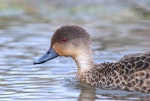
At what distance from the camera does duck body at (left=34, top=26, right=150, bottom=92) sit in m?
11.9

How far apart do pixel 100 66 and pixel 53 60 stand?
263 cm

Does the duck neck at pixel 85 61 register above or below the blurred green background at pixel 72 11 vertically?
below

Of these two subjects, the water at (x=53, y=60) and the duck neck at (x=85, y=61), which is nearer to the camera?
the water at (x=53, y=60)

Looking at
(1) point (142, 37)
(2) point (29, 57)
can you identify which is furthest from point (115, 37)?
(2) point (29, 57)

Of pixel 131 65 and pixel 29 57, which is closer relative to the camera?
pixel 131 65

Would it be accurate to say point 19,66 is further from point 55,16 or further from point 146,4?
point 146,4

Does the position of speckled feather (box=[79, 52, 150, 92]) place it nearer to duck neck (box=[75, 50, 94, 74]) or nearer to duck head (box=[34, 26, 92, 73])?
duck neck (box=[75, 50, 94, 74])

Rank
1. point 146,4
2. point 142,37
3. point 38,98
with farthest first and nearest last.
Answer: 1. point 146,4
2. point 142,37
3. point 38,98

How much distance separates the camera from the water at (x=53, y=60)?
11.9m

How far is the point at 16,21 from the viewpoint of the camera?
20.2 metres

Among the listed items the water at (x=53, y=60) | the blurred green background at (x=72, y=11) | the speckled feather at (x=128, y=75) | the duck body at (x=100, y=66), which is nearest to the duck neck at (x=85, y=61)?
the duck body at (x=100, y=66)

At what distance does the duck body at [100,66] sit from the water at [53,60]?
14cm

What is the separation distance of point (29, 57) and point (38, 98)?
12.3ft

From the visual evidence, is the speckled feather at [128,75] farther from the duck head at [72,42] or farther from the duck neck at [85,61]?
the duck head at [72,42]
